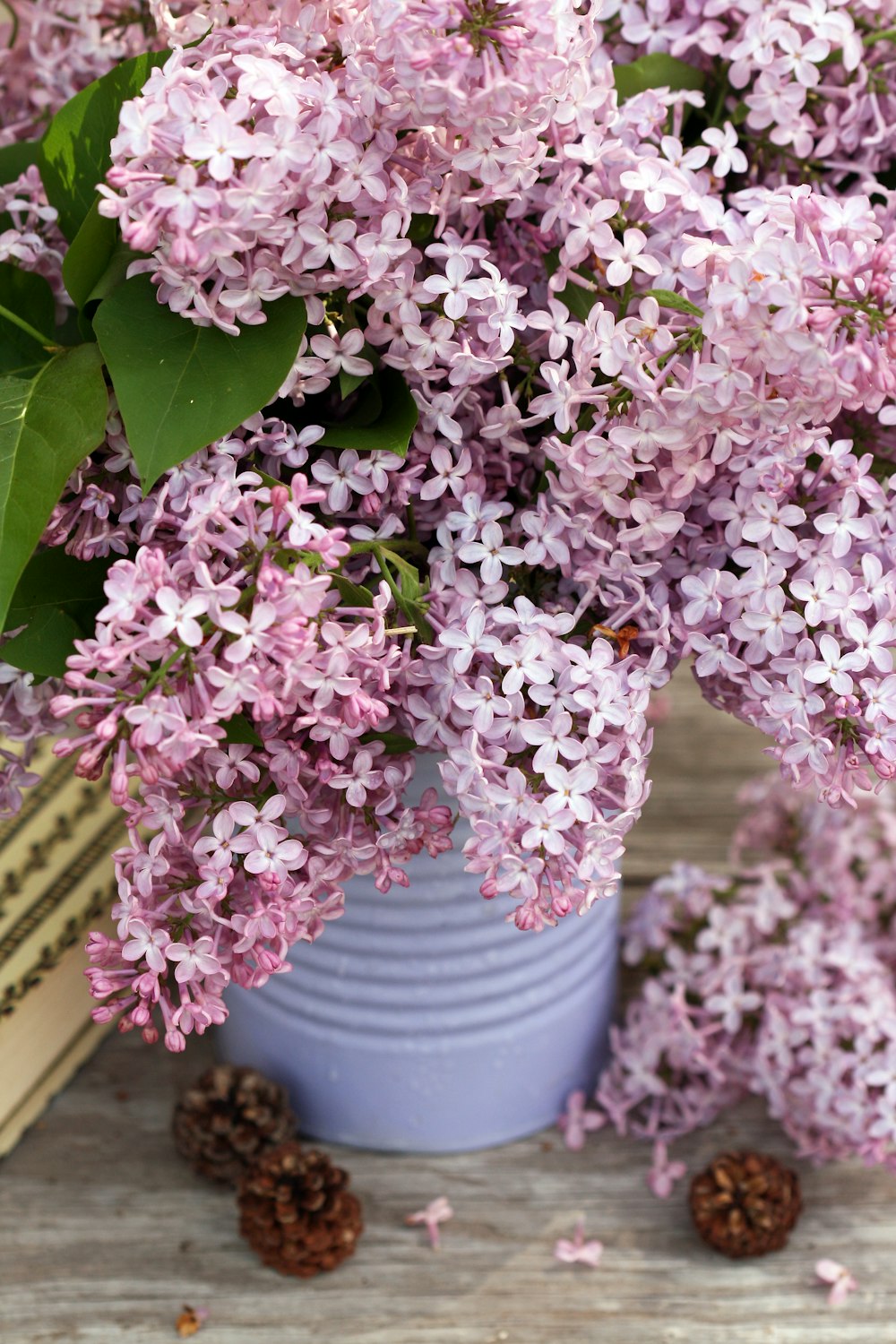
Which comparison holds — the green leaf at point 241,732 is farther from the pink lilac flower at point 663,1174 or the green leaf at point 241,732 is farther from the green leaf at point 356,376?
the pink lilac flower at point 663,1174

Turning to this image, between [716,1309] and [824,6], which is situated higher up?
[824,6]

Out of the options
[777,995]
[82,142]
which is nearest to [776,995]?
[777,995]

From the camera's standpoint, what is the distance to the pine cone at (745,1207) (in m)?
0.54

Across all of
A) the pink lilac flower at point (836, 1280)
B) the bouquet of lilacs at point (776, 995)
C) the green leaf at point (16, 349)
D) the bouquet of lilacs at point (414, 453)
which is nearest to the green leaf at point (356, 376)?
the bouquet of lilacs at point (414, 453)

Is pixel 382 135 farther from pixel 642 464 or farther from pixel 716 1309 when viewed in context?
pixel 716 1309

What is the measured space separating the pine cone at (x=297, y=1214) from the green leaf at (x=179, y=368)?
317 mm

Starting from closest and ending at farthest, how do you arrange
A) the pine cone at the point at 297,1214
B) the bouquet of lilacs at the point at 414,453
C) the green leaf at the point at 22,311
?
the bouquet of lilacs at the point at 414,453 < the green leaf at the point at 22,311 < the pine cone at the point at 297,1214

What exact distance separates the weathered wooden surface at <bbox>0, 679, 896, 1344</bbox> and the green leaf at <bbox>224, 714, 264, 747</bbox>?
0.92ft

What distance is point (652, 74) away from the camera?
449 mm

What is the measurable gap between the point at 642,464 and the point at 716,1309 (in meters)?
0.35

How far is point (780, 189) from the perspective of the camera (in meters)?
0.39

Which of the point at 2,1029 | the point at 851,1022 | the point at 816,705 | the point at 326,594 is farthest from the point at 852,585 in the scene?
the point at 2,1029

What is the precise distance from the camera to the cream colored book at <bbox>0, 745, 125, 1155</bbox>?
1.96ft

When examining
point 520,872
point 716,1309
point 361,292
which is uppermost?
point 361,292
